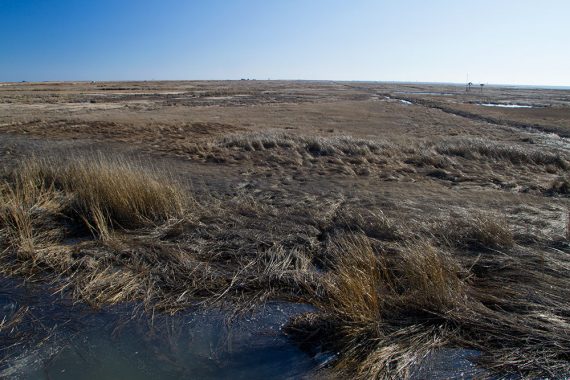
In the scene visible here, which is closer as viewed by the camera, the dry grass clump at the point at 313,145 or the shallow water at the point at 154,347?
the shallow water at the point at 154,347

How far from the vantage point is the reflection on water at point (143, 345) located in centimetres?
335

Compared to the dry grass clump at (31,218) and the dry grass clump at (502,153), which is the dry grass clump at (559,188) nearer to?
the dry grass clump at (502,153)

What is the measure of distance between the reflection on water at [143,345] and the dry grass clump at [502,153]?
12483 millimetres

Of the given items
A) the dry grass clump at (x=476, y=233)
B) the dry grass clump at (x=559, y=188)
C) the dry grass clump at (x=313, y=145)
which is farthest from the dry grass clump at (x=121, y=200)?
the dry grass clump at (x=559, y=188)

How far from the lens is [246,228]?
6.41m

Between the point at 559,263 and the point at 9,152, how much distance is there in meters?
15.7

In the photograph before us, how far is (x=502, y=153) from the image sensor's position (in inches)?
545

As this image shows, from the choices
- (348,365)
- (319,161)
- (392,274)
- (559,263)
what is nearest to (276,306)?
(348,365)

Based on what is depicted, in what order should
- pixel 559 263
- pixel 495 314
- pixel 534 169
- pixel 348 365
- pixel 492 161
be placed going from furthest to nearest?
pixel 492 161, pixel 534 169, pixel 559 263, pixel 495 314, pixel 348 365

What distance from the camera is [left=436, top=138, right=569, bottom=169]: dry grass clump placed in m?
13.2

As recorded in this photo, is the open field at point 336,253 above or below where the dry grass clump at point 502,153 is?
below

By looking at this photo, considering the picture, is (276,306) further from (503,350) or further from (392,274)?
(503,350)

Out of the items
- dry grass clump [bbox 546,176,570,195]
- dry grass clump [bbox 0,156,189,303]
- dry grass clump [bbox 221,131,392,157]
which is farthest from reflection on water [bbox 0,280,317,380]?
dry grass clump [bbox 221,131,392,157]

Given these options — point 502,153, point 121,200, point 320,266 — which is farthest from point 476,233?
point 502,153
